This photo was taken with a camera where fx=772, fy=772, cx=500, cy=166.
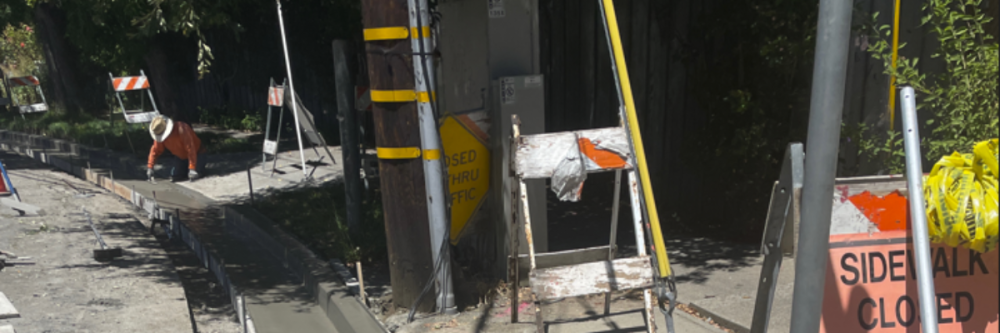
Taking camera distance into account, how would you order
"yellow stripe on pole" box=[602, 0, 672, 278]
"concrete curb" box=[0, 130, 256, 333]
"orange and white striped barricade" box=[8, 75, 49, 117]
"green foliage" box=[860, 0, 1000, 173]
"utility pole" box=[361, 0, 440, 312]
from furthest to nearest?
"orange and white striped barricade" box=[8, 75, 49, 117], "concrete curb" box=[0, 130, 256, 333], "utility pole" box=[361, 0, 440, 312], "yellow stripe on pole" box=[602, 0, 672, 278], "green foliage" box=[860, 0, 1000, 173]

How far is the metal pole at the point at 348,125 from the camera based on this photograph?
7156mm

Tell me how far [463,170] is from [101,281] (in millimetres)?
3224

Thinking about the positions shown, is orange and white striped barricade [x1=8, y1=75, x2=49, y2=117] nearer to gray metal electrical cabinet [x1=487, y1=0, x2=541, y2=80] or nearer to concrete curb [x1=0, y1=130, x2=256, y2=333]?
concrete curb [x1=0, y1=130, x2=256, y2=333]

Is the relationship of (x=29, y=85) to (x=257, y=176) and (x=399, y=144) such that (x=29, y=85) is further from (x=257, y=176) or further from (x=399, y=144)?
(x=399, y=144)

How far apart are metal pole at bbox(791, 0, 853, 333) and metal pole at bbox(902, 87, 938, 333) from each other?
342mm

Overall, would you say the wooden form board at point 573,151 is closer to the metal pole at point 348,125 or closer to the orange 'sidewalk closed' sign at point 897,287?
the orange 'sidewalk closed' sign at point 897,287

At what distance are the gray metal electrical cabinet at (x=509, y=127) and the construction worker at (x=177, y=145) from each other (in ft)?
24.2

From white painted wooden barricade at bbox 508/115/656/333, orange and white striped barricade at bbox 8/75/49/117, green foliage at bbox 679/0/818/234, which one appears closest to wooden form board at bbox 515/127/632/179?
white painted wooden barricade at bbox 508/115/656/333

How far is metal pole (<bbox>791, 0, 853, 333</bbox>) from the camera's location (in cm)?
277

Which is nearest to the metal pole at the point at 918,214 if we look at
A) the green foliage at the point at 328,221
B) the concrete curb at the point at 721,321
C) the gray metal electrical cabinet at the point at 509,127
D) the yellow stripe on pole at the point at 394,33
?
the concrete curb at the point at 721,321

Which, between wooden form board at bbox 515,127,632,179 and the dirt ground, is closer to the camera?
wooden form board at bbox 515,127,632,179

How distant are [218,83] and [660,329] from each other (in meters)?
16.3

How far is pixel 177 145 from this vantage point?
1171 cm

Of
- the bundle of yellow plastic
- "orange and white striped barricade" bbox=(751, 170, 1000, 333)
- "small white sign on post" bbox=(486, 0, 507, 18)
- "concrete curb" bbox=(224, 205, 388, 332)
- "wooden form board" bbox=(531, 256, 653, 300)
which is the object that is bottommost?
"concrete curb" bbox=(224, 205, 388, 332)
